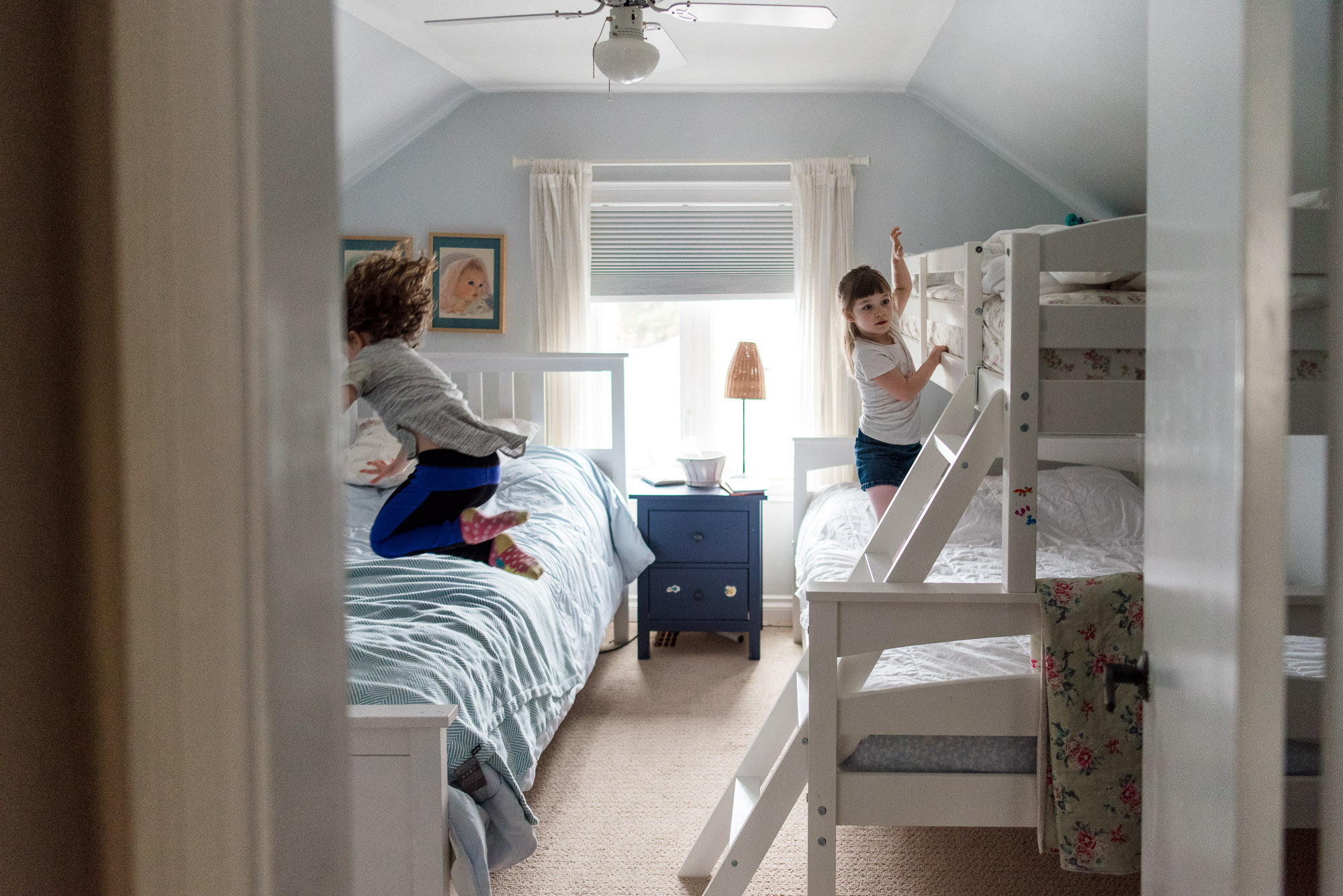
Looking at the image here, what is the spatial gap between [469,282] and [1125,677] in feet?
11.8

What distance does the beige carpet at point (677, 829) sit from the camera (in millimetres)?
2172

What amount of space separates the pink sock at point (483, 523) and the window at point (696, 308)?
6.40ft

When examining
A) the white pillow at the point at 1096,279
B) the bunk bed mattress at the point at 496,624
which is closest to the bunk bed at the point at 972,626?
the white pillow at the point at 1096,279

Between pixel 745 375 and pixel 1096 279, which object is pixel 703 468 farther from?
pixel 1096 279

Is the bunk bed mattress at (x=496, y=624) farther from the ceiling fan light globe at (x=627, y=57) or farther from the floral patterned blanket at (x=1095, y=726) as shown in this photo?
the ceiling fan light globe at (x=627, y=57)

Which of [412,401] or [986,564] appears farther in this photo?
[986,564]

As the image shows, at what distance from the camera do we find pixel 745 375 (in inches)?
154

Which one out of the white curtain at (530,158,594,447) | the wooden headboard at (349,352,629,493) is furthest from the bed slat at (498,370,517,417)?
the white curtain at (530,158,594,447)

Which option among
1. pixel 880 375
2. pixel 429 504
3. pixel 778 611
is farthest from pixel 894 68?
pixel 429 504

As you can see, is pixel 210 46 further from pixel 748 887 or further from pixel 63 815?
pixel 748 887

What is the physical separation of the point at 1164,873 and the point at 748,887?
4.91 feet

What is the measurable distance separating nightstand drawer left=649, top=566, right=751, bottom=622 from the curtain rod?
5.72ft

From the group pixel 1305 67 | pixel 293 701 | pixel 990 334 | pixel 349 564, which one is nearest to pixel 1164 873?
pixel 1305 67

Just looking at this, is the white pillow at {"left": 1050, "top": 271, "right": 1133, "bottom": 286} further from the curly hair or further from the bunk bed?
the curly hair
